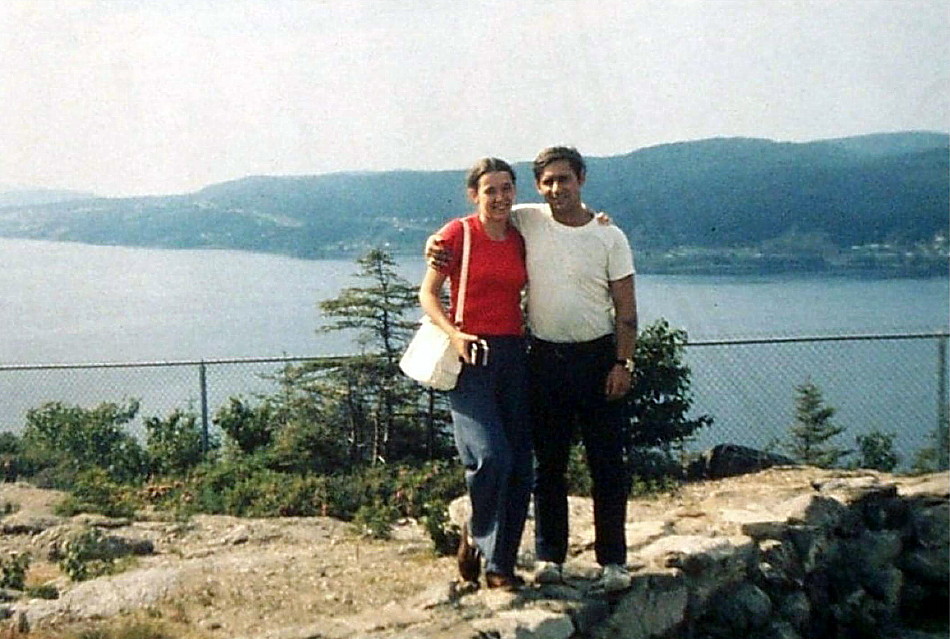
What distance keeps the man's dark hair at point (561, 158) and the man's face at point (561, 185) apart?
0.02 metres

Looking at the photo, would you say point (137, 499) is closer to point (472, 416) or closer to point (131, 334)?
point (472, 416)

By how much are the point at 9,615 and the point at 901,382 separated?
718 cm

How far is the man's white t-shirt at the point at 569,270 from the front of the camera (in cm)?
464

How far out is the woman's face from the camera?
14.7 ft

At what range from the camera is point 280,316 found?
15.8 meters

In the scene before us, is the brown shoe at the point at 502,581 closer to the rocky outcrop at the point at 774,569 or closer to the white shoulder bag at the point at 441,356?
the rocky outcrop at the point at 774,569

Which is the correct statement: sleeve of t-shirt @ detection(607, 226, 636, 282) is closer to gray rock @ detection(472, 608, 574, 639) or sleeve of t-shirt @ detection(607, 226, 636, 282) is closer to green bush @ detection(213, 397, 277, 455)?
gray rock @ detection(472, 608, 574, 639)

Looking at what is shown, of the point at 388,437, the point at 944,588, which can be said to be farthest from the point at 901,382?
the point at 388,437

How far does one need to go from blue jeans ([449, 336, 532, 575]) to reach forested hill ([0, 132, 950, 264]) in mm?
8191

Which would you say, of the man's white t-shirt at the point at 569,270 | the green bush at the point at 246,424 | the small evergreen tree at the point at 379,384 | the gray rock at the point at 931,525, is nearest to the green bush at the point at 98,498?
the green bush at the point at 246,424

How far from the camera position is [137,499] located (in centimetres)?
917

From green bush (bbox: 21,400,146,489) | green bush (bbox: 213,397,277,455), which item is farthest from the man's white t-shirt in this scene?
green bush (bbox: 213,397,277,455)

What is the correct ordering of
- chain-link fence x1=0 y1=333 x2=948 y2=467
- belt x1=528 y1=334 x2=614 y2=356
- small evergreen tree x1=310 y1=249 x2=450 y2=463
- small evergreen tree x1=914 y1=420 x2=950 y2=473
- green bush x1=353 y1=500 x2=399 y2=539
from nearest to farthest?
belt x1=528 y1=334 x2=614 y2=356 → green bush x1=353 y1=500 x2=399 y2=539 → small evergreen tree x1=914 y1=420 x2=950 y2=473 → chain-link fence x1=0 y1=333 x2=948 y2=467 → small evergreen tree x1=310 y1=249 x2=450 y2=463

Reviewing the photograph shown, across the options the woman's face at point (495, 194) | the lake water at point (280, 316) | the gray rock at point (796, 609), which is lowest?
the gray rock at point (796, 609)
